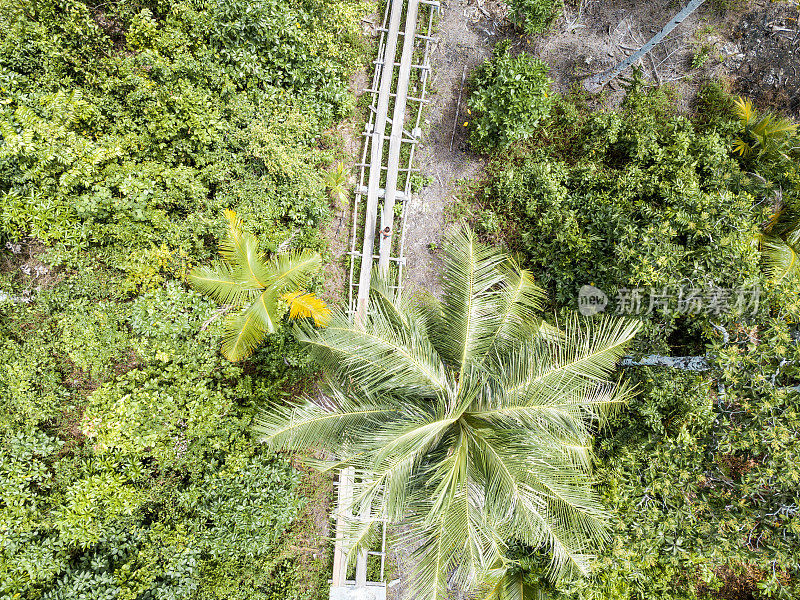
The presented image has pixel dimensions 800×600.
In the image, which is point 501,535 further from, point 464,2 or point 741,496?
point 464,2

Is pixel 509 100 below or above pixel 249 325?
above

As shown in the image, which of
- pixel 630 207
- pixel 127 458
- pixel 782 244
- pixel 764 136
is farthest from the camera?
pixel 764 136

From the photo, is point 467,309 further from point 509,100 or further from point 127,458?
point 127,458

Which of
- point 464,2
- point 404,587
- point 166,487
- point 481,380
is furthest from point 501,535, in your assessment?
point 464,2

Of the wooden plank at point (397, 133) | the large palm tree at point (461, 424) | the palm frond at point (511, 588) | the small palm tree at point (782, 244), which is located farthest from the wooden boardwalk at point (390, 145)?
the small palm tree at point (782, 244)

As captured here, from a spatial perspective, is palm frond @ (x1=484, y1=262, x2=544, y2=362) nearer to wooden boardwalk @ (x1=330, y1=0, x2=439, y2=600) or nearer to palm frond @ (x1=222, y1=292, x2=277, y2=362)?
wooden boardwalk @ (x1=330, y1=0, x2=439, y2=600)

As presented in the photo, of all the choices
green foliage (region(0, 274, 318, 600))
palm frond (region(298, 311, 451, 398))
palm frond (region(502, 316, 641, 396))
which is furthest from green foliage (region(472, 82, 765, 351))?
green foliage (region(0, 274, 318, 600))

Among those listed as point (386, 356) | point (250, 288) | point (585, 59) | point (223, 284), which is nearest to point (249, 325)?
point (250, 288)
